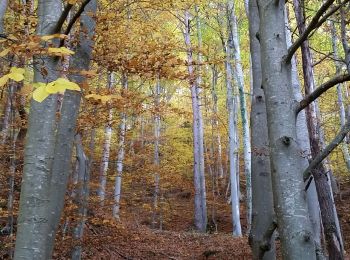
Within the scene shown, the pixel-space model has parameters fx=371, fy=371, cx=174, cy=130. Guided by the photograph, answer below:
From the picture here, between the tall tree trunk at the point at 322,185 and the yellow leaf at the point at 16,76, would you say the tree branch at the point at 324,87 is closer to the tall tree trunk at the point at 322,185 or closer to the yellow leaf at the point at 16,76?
the yellow leaf at the point at 16,76

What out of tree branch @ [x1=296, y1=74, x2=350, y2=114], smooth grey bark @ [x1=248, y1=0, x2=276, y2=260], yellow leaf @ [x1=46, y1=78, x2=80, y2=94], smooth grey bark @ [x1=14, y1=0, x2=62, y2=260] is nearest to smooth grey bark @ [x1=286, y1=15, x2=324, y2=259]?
smooth grey bark @ [x1=248, y1=0, x2=276, y2=260]

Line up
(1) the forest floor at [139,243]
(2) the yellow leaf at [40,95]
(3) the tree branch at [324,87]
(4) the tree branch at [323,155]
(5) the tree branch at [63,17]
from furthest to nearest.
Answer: (1) the forest floor at [139,243] < (5) the tree branch at [63,17] < (4) the tree branch at [323,155] < (3) the tree branch at [324,87] < (2) the yellow leaf at [40,95]

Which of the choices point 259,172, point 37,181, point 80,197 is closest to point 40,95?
point 37,181

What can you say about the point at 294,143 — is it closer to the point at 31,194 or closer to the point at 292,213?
the point at 292,213

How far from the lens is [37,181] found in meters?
2.53

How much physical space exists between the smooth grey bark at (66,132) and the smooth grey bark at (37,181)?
96 centimetres

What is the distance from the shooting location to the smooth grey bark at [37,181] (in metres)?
2.47

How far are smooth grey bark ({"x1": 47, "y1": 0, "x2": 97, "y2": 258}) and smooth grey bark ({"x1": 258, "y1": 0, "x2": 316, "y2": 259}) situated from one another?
211 cm

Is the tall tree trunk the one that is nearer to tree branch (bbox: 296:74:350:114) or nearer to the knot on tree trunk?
tree branch (bbox: 296:74:350:114)

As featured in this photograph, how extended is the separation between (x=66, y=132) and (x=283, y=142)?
2.62 m

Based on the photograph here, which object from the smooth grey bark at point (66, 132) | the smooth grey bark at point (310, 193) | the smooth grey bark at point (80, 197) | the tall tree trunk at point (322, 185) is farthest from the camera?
the tall tree trunk at point (322, 185)

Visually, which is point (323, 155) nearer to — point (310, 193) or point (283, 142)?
point (283, 142)

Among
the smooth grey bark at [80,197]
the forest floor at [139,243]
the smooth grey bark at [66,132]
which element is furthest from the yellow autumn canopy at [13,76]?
the smooth grey bark at [80,197]

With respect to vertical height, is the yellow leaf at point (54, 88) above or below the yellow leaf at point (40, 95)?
above
